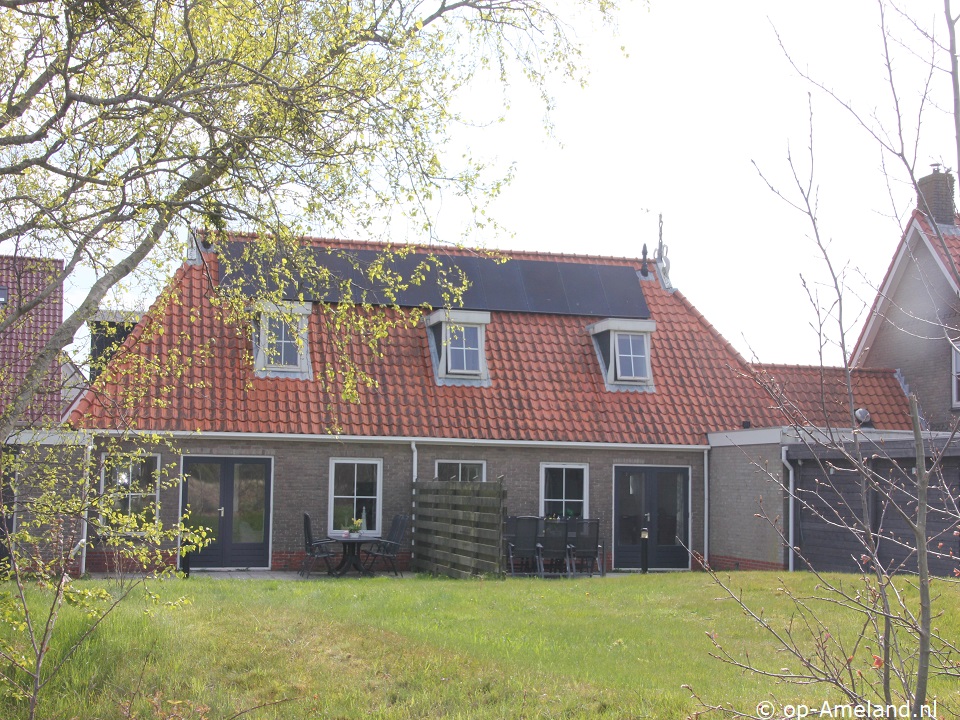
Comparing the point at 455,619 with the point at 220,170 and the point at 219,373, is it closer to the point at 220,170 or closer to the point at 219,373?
the point at 220,170

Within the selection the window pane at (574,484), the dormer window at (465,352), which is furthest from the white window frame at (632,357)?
the dormer window at (465,352)

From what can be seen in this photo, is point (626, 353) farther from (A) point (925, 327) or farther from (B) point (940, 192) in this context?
(B) point (940, 192)

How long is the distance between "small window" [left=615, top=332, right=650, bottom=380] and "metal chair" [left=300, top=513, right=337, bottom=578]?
752cm

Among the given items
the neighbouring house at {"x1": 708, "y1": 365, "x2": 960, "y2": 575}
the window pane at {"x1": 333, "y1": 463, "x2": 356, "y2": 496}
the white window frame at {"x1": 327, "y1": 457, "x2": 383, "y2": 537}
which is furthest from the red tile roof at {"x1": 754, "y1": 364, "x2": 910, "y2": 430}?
the window pane at {"x1": 333, "y1": 463, "x2": 356, "y2": 496}

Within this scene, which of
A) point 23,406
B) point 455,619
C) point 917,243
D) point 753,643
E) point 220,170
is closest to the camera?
point 23,406

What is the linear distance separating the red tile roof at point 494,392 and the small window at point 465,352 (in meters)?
0.40

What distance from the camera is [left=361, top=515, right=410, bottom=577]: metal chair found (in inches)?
733

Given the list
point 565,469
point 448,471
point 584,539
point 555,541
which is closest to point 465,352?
point 448,471

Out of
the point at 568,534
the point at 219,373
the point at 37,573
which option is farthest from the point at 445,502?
the point at 37,573

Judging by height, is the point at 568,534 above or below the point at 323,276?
below

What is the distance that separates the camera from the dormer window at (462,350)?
2102 centimetres

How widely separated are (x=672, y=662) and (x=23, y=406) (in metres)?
6.06

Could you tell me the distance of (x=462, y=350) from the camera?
21297mm

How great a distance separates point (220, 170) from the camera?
8.66 metres
